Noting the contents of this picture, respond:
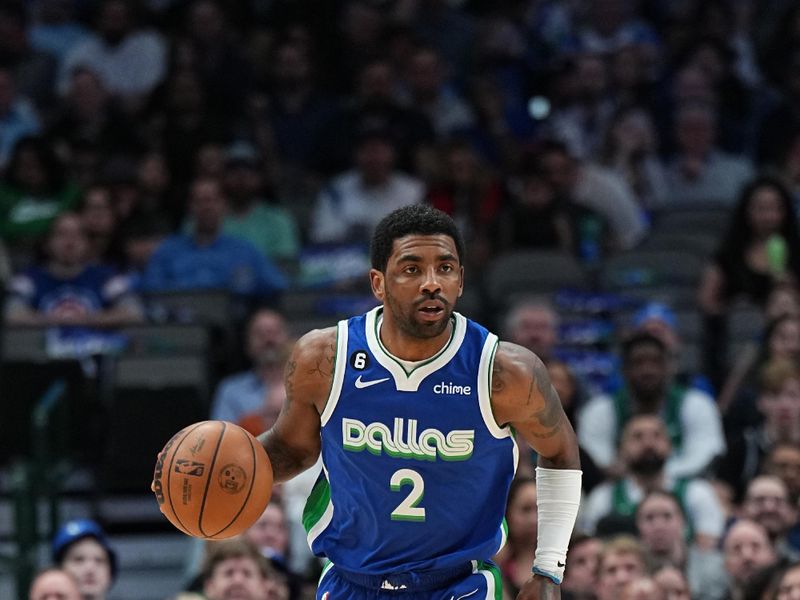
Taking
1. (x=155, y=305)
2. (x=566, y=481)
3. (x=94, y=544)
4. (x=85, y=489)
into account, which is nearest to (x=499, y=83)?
(x=155, y=305)

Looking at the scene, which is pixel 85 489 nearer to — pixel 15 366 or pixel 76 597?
pixel 15 366

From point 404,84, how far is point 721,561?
19.3 feet

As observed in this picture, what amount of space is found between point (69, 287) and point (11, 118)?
279 cm

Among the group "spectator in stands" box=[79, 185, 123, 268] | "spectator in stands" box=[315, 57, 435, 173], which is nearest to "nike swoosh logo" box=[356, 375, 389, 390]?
"spectator in stands" box=[79, 185, 123, 268]

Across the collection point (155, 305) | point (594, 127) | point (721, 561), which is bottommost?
point (721, 561)

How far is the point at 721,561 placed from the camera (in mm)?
8273

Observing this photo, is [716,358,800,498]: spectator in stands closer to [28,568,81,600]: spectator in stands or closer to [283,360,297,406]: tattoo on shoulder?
[28,568,81,600]: spectator in stands

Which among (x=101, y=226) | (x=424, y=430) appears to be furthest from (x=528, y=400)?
(x=101, y=226)

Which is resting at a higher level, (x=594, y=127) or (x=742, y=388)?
(x=594, y=127)

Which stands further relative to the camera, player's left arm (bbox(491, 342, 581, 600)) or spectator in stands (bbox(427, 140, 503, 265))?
spectator in stands (bbox(427, 140, 503, 265))

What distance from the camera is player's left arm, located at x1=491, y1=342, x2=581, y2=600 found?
5.04 meters

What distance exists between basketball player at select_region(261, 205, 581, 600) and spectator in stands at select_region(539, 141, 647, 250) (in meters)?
6.54

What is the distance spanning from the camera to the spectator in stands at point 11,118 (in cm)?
1242

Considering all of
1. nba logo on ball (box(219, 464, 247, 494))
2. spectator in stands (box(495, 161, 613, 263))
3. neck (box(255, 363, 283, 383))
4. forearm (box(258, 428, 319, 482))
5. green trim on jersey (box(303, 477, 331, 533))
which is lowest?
green trim on jersey (box(303, 477, 331, 533))
